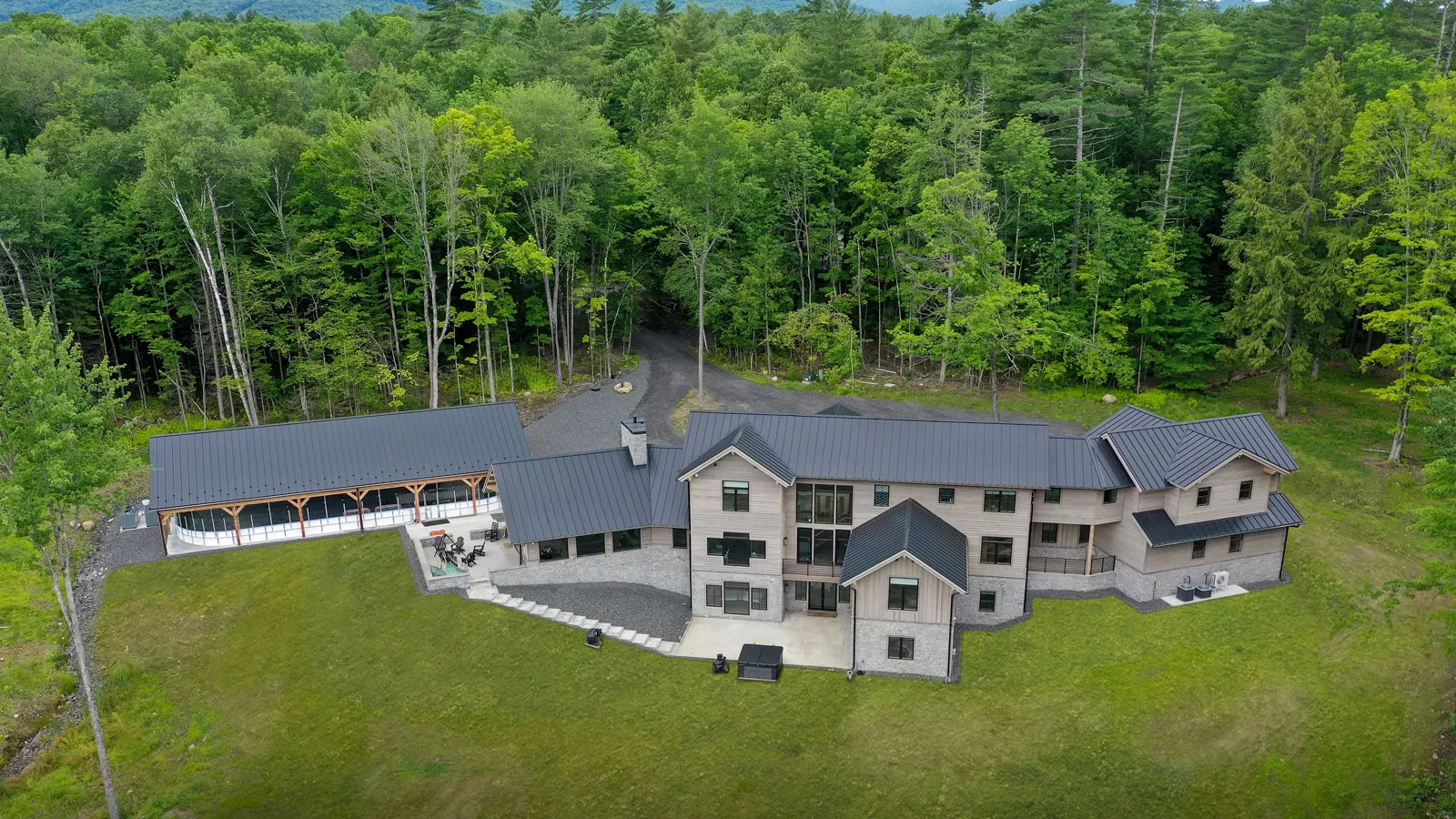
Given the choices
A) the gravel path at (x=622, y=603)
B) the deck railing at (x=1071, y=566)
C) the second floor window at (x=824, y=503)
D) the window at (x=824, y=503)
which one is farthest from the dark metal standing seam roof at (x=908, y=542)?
the gravel path at (x=622, y=603)

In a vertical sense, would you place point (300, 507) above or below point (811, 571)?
above

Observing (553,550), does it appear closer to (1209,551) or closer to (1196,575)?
(1196,575)

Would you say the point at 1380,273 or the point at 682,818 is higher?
the point at 1380,273

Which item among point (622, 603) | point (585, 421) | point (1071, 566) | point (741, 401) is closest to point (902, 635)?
point (1071, 566)

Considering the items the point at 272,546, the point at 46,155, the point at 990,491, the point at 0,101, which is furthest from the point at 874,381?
the point at 0,101

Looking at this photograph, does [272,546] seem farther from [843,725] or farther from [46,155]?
[46,155]

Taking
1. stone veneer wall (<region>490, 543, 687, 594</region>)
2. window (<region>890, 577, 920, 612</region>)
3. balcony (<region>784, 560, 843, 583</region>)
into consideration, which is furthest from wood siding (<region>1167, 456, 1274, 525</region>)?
stone veneer wall (<region>490, 543, 687, 594</region>)
